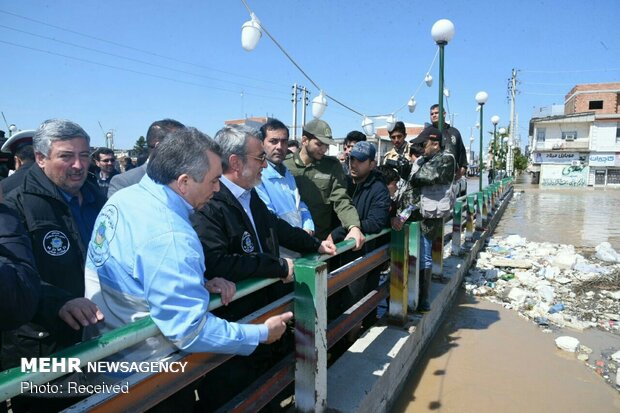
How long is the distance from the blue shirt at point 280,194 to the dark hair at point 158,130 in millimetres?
743

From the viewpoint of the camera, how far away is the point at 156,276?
4.43 feet

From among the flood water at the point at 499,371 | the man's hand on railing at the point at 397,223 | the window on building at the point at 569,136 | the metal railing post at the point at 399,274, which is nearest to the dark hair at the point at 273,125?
the man's hand on railing at the point at 397,223

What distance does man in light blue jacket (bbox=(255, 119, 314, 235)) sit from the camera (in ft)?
10.0

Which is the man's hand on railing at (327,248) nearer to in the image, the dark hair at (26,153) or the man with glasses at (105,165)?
the dark hair at (26,153)

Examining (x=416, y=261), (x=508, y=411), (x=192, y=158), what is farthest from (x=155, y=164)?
(x=508, y=411)

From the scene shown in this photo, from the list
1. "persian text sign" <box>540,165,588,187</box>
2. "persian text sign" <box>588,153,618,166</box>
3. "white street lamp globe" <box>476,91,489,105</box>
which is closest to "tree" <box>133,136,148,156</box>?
"white street lamp globe" <box>476,91,489,105</box>

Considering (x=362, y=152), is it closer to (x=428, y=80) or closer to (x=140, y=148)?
(x=140, y=148)

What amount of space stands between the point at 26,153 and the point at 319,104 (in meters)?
9.94

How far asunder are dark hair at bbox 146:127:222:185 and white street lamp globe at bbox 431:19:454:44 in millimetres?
5750

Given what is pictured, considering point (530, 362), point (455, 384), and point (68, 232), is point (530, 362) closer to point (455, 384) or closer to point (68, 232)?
point (455, 384)

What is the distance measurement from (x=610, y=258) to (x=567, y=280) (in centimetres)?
218

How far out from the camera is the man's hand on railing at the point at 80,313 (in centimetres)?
149

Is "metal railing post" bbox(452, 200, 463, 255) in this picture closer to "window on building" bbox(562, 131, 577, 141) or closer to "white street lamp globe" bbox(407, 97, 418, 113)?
"white street lamp globe" bbox(407, 97, 418, 113)

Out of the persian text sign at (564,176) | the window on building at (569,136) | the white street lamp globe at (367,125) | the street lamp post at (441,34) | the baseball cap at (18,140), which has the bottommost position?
the persian text sign at (564,176)
